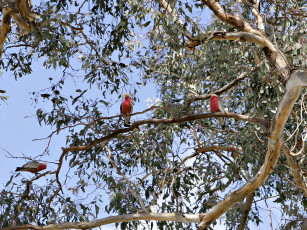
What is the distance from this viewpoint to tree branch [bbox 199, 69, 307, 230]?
4.54m

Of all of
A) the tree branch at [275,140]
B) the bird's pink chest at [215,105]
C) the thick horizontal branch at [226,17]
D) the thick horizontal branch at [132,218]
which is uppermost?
the thick horizontal branch at [226,17]

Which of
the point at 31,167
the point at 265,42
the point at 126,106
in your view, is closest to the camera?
the point at 265,42

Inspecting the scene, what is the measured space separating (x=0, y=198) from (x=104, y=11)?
2.75 m

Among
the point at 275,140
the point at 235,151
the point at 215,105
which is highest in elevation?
the point at 215,105

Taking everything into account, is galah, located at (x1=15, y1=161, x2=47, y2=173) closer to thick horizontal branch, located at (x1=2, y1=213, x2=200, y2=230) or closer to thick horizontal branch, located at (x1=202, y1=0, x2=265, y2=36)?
thick horizontal branch, located at (x1=2, y1=213, x2=200, y2=230)

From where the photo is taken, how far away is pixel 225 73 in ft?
22.6

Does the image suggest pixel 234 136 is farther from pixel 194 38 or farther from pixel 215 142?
pixel 194 38

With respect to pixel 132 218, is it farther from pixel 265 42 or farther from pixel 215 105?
pixel 265 42

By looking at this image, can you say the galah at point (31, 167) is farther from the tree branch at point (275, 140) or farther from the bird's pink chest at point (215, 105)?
the bird's pink chest at point (215, 105)

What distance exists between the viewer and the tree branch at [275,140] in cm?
454

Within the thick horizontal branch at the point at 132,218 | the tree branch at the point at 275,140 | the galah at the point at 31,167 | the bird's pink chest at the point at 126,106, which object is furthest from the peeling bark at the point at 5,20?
the tree branch at the point at 275,140

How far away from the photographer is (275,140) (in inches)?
186

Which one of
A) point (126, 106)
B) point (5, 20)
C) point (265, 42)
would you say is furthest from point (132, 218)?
point (5, 20)

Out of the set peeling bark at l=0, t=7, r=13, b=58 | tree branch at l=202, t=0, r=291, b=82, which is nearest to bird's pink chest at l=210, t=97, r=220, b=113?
tree branch at l=202, t=0, r=291, b=82
